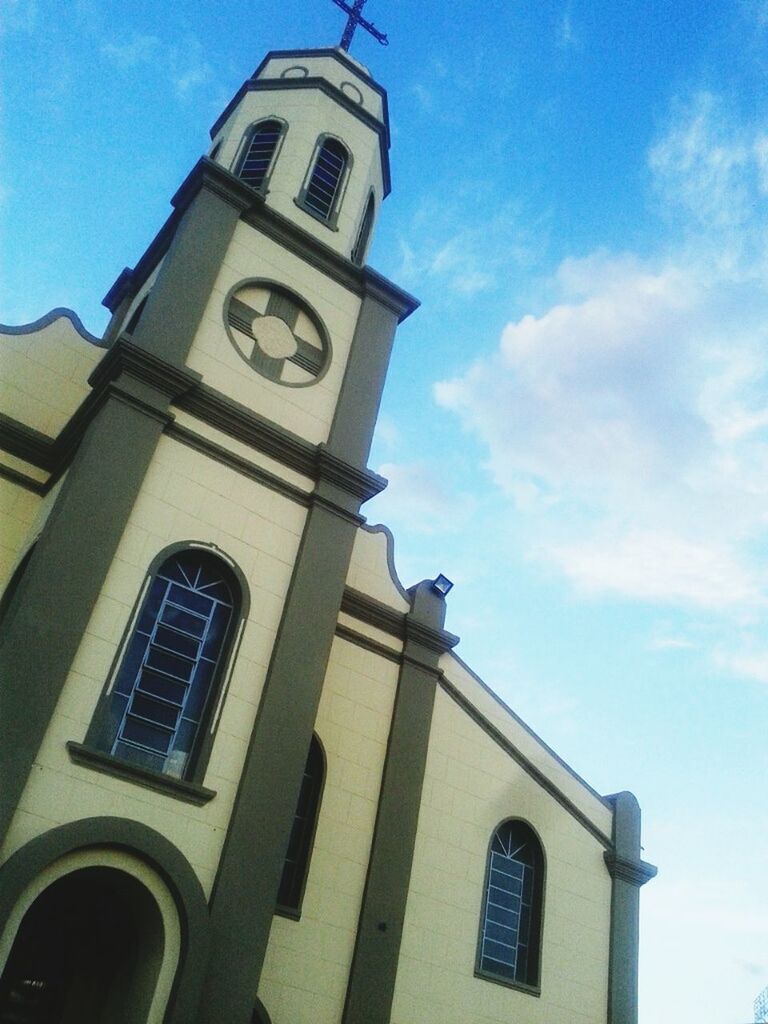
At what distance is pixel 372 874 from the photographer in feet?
35.9

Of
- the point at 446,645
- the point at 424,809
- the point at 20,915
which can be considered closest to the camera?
the point at 20,915

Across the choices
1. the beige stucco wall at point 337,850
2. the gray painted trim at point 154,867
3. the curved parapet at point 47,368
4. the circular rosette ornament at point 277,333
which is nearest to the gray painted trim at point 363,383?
the circular rosette ornament at point 277,333

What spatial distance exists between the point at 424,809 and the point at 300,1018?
10.3ft

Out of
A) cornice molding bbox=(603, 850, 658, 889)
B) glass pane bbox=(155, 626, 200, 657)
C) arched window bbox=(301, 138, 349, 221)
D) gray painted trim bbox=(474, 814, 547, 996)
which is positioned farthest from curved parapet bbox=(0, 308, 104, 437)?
cornice molding bbox=(603, 850, 658, 889)

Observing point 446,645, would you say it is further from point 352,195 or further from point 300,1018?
point 352,195

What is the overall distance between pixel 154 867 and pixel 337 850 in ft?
9.60

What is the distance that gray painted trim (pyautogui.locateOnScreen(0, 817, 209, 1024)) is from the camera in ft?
25.8

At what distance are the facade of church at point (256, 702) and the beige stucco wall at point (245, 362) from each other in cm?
4

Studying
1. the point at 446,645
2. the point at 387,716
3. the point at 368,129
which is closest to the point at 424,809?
the point at 387,716

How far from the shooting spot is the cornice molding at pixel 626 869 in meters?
13.8

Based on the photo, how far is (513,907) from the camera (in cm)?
1255

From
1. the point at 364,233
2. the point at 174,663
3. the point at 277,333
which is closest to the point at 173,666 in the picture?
the point at 174,663

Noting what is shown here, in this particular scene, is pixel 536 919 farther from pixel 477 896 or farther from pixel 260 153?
pixel 260 153

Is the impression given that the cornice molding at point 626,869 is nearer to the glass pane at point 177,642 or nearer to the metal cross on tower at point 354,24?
the glass pane at point 177,642
